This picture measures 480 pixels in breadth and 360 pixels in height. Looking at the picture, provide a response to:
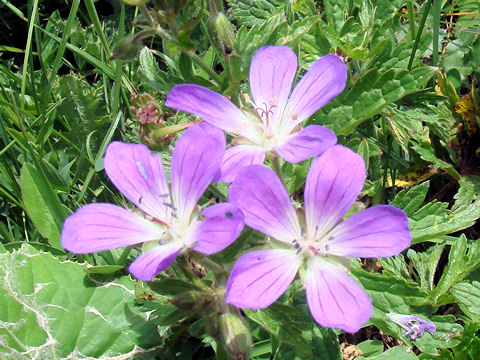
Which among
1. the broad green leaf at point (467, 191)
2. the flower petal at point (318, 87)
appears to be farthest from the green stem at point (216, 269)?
the broad green leaf at point (467, 191)

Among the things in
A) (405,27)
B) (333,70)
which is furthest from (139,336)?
(405,27)

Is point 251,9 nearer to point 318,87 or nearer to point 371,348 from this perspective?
point 318,87

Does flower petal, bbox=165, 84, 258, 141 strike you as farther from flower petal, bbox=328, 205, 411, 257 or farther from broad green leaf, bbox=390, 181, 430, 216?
broad green leaf, bbox=390, 181, 430, 216

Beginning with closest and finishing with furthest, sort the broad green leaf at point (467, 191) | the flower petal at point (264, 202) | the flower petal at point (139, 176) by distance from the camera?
the flower petal at point (264, 202) < the flower petal at point (139, 176) < the broad green leaf at point (467, 191)

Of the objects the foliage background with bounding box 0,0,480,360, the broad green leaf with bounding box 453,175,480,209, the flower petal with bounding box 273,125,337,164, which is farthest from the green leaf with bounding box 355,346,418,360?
the flower petal with bounding box 273,125,337,164

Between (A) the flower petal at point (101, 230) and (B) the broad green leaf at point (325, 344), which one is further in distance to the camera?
(B) the broad green leaf at point (325, 344)

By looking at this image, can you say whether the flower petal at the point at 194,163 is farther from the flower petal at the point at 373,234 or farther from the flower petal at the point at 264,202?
the flower petal at the point at 373,234

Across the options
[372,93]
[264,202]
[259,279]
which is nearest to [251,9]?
[372,93]

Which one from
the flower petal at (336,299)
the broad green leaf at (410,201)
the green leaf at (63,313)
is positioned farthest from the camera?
the broad green leaf at (410,201)
